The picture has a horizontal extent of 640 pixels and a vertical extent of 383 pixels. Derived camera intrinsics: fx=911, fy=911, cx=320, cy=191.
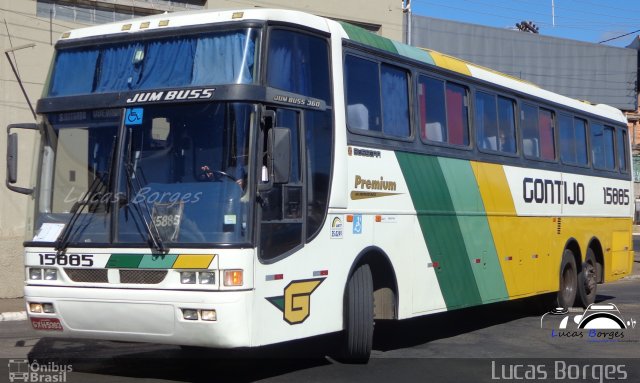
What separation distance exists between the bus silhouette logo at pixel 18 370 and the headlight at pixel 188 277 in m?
2.07

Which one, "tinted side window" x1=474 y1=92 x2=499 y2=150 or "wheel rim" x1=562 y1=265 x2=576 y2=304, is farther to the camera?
"wheel rim" x1=562 y1=265 x2=576 y2=304

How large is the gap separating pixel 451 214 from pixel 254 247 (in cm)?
430

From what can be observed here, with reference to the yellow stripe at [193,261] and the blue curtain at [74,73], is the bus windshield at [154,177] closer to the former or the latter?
the yellow stripe at [193,261]

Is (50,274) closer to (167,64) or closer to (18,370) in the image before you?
(18,370)

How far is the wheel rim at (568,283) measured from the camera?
15367 mm

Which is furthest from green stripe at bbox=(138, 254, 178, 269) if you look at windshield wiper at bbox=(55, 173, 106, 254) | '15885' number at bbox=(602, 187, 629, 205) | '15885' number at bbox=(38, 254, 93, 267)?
'15885' number at bbox=(602, 187, 629, 205)

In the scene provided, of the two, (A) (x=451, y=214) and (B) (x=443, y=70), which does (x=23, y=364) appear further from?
(B) (x=443, y=70)

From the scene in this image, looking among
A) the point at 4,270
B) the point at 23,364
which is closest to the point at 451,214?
the point at 23,364

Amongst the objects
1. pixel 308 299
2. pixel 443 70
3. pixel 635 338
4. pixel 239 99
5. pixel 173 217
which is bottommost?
pixel 635 338

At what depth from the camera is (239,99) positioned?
8.04 meters

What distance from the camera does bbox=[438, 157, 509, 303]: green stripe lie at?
11697mm

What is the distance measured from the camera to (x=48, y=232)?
859 centimetres

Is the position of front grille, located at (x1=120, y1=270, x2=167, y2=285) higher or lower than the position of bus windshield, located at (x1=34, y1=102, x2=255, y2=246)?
lower

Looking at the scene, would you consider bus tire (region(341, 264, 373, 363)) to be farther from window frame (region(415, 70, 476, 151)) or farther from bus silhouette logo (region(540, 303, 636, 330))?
bus silhouette logo (region(540, 303, 636, 330))
